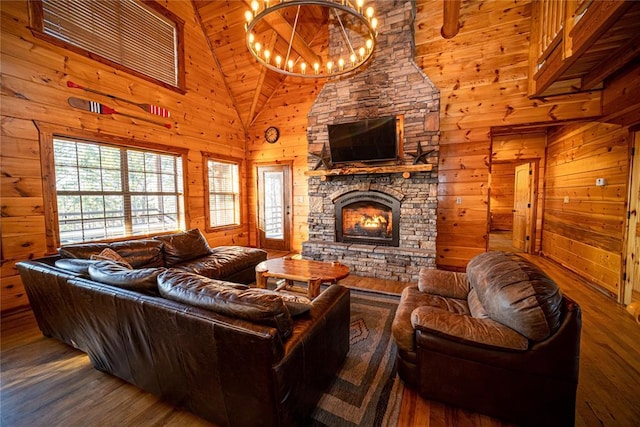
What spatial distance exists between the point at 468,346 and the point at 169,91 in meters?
5.36

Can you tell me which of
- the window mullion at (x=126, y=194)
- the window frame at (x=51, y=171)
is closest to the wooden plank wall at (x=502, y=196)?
the window mullion at (x=126, y=194)

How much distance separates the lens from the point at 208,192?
519 centimetres

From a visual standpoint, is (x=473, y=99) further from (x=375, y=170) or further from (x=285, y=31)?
(x=285, y=31)

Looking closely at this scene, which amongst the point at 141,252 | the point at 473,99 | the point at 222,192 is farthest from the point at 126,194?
the point at 473,99

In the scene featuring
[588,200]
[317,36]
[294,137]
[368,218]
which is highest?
[317,36]

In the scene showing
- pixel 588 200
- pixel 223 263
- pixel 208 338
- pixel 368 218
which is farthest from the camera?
pixel 368 218

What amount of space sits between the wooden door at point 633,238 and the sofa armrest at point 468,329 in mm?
2946

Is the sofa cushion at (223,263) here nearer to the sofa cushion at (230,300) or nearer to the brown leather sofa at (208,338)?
the brown leather sofa at (208,338)

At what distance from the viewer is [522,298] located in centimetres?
138

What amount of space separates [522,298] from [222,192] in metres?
5.52

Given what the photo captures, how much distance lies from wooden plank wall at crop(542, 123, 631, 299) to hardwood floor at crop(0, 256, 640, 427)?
1440 millimetres

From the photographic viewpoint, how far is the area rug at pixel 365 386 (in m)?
1.50

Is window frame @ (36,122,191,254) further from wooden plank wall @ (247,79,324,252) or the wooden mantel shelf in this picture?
the wooden mantel shelf

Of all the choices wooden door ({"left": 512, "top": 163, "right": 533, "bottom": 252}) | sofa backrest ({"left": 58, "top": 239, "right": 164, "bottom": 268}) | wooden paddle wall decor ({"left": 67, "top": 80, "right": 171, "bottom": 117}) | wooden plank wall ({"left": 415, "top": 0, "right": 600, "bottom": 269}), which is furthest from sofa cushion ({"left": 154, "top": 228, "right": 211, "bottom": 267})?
wooden door ({"left": 512, "top": 163, "right": 533, "bottom": 252})
